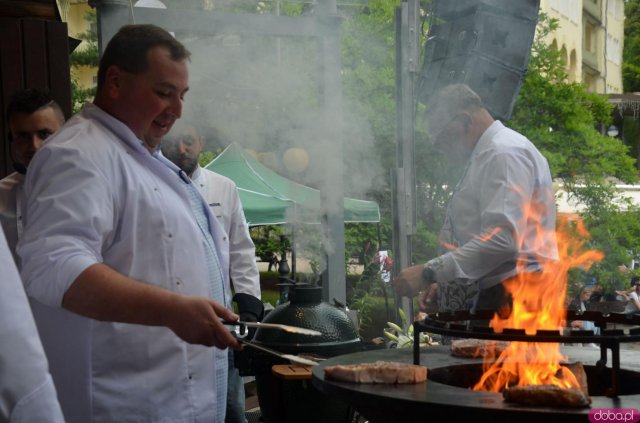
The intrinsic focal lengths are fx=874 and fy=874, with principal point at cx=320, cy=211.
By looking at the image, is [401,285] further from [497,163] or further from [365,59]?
[365,59]

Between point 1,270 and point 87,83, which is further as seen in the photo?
point 87,83

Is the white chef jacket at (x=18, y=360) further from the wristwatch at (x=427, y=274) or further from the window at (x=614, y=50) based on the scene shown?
the window at (x=614, y=50)

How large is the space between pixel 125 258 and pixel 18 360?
51.9 inches

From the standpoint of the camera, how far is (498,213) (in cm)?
424

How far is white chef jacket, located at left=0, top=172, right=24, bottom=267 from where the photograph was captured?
374 centimetres

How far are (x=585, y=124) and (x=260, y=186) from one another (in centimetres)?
1327

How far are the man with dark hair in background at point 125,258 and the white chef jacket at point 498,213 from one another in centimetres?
173

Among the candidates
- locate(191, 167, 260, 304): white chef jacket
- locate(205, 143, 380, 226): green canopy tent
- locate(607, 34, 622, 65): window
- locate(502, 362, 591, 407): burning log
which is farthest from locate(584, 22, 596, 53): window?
locate(502, 362, 591, 407): burning log

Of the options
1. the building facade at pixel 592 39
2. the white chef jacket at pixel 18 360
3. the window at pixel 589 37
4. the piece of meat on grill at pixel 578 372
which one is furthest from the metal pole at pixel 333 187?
the window at pixel 589 37

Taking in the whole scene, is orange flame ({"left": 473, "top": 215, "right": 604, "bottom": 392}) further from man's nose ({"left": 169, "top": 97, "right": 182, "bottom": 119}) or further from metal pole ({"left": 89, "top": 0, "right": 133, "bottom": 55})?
metal pole ({"left": 89, "top": 0, "right": 133, "bottom": 55})

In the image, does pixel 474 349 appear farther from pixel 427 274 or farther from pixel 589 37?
pixel 589 37

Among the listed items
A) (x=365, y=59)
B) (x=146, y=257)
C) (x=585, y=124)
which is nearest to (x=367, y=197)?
(x=365, y=59)

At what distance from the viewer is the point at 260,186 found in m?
12.8

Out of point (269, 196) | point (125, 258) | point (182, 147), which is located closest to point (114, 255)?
point (125, 258)
